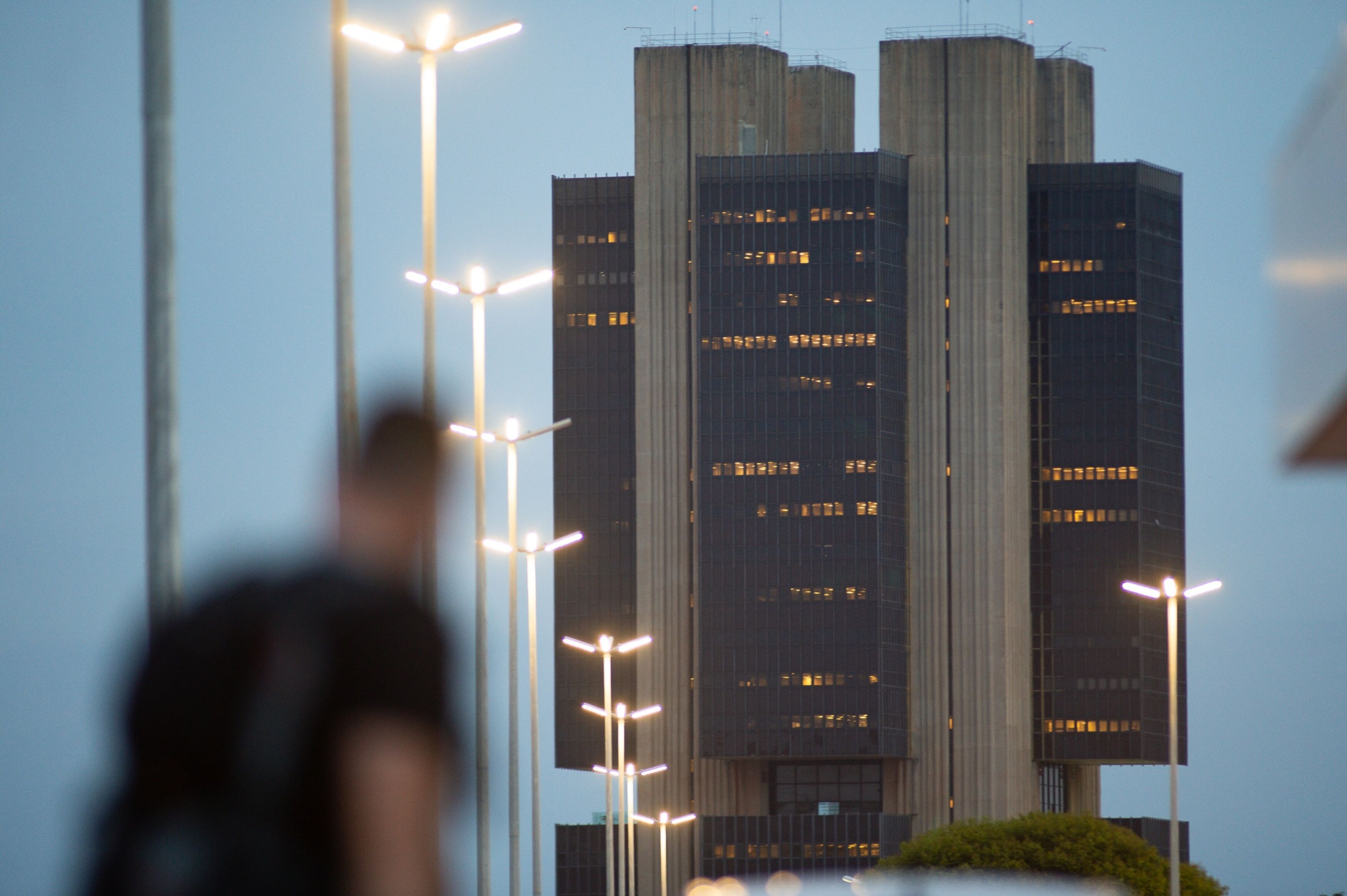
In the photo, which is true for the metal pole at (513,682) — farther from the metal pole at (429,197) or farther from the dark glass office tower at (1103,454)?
the dark glass office tower at (1103,454)

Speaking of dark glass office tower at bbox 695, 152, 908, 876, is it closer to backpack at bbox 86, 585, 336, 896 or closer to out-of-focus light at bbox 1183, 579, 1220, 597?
out-of-focus light at bbox 1183, 579, 1220, 597

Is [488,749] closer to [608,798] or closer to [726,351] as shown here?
[608,798]

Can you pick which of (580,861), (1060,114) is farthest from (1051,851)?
(1060,114)

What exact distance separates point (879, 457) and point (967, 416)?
8.78 metres

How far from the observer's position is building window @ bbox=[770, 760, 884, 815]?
157m

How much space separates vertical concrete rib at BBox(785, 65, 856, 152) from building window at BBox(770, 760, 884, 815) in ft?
160

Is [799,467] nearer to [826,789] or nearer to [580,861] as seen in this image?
[826,789]

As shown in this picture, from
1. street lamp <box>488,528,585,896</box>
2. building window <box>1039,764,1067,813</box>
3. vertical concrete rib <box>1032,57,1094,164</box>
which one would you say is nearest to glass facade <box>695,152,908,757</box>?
building window <box>1039,764,1067,813</box>

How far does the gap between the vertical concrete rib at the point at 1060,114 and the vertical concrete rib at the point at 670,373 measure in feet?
69.4

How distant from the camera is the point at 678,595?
158 metres

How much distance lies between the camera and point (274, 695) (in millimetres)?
2729

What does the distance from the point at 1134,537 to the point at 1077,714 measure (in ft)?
44.6

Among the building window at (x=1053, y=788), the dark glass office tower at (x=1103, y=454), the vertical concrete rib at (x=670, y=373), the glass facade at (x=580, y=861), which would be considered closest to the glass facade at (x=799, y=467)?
the vertical concrete rib at (x=670, y=373)

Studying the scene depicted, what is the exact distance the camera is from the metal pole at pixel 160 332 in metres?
8.31
